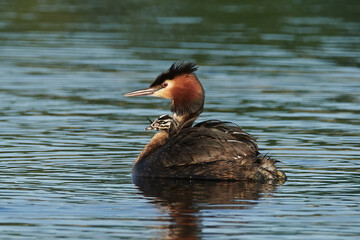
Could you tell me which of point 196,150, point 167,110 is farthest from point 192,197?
point 167,110

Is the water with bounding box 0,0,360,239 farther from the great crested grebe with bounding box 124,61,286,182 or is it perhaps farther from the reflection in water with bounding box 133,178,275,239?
the great crested grebe with bounding box 124,61,286,182

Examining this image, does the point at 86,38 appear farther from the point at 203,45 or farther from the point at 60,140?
the point at 60,140

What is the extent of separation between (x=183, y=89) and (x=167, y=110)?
529 centimetres

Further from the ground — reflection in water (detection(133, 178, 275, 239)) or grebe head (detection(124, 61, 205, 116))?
grebe head (detection(124, 61, 205, 116))

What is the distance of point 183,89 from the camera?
510 inches

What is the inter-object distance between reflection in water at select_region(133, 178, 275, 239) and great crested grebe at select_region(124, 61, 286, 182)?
4.8 inches

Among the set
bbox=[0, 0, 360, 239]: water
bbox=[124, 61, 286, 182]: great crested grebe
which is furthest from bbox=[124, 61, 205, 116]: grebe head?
bbox=[0, 0, 360, 239]: water

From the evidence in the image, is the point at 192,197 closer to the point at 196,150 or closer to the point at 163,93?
the point at 196,150

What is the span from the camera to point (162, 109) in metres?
18.4

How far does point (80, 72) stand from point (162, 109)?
161 inches

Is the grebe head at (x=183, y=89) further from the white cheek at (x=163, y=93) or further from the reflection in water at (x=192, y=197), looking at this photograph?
the reflection in water at (x=192, y=197)

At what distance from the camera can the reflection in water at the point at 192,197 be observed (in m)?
9.87

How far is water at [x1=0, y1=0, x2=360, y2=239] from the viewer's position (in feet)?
33.2

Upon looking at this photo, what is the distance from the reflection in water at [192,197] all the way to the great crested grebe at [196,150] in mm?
121
